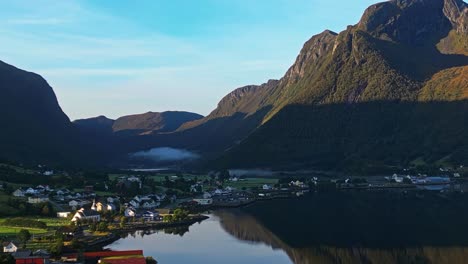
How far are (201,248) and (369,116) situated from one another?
126 meters

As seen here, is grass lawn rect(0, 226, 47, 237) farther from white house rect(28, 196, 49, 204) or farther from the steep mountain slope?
the steep mountain slope

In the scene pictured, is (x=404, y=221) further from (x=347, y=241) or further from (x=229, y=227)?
(x=229, y=227)

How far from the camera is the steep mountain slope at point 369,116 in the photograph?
13975 cm

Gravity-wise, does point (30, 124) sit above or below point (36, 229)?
above

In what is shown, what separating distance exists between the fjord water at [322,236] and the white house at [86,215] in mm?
6396

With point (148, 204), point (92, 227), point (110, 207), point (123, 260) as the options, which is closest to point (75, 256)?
point (123, 260)

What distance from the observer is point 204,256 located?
44438mm

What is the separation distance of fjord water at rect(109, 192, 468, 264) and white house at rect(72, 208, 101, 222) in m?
6.40

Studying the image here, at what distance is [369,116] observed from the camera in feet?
546

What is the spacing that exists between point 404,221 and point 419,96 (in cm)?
11462

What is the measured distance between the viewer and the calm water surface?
4350 centimetres

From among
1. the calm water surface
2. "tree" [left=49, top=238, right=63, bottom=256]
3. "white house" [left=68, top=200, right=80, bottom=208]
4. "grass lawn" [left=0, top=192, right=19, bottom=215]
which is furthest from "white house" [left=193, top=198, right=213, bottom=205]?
"tree" [left=49, top=238, right=63, bottom=256]

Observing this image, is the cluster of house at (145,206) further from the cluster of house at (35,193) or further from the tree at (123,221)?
the cluster of house at (35,193)

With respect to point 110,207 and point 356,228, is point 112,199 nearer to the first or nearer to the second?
point 110,207
